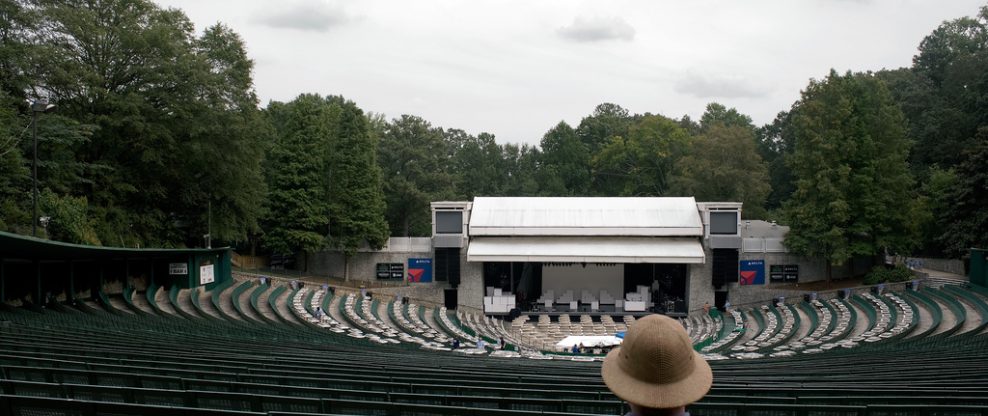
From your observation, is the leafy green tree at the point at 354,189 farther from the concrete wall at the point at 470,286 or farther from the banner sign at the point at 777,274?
the banner sign at the point at 777,274

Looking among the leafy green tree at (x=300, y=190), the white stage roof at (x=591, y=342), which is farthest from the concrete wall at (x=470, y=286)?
the white stage roof at (x=591, y=342)

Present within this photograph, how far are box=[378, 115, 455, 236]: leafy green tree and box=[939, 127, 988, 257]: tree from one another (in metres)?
30.9

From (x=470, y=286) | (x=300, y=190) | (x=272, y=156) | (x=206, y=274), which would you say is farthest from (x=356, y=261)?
(x=206, y=274)

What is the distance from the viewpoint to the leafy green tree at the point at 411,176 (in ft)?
170

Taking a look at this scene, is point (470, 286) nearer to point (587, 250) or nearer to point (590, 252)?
point (587, 250)

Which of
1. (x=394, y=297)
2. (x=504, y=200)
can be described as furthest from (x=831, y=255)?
(x=394, y=297)

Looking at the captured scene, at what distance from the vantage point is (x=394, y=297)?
39594 mm

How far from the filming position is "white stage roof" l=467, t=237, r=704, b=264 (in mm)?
38469

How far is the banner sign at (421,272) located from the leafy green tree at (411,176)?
10253 millimetres

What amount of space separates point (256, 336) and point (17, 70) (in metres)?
18.4

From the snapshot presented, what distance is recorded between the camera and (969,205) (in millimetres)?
35969

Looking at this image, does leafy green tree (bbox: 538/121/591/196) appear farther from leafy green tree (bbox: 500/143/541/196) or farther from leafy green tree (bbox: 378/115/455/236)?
leafy green tree (bbox: 378/115/455/236)

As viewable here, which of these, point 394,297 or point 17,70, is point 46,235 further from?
point 394,297

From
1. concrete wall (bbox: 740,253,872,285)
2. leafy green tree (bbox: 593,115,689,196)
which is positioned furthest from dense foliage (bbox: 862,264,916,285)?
leafy green tree (bbox: 593,115,689,196)
